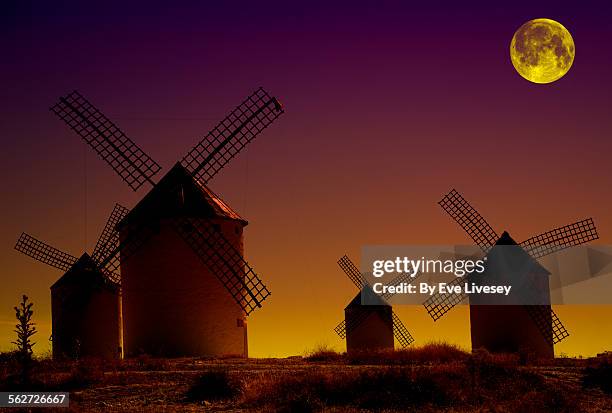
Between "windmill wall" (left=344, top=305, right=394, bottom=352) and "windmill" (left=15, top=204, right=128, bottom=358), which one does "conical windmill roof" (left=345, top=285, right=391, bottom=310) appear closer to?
"windmill wall" (left=344, top=305, right=394, bottom=352)

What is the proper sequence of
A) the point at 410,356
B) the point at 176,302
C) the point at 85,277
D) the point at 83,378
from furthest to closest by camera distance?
the point at 85,277 → the point at 176,302 → the point at 410,356 → the point at 83,378

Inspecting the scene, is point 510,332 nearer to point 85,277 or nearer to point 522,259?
point 522,259

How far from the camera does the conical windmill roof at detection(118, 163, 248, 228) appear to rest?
2975 centimetres

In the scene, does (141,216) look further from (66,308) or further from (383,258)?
(383,258)

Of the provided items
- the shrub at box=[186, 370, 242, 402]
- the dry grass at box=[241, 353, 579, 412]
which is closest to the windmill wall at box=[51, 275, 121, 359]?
the dry grass at box=[241, 353, 579, 412]

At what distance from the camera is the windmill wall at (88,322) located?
108 ft

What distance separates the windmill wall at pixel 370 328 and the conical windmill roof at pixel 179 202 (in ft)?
48.4

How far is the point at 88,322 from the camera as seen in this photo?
33219 millimetres

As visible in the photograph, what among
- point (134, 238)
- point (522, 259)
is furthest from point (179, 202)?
point (522, 259)

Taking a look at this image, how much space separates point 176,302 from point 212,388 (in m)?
10.7

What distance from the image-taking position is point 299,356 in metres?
33.4

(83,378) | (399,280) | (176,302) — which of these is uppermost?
(399,280)

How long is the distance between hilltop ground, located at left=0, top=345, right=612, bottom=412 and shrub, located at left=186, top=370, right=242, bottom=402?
0.07 feet

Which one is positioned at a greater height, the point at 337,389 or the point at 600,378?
the point at 337,389
